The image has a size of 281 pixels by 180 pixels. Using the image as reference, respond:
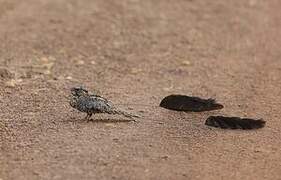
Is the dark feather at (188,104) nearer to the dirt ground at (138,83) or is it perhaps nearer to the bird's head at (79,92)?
the dirt ground at (138,83)

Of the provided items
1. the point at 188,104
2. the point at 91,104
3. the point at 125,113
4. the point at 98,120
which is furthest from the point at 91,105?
the point at 188,104

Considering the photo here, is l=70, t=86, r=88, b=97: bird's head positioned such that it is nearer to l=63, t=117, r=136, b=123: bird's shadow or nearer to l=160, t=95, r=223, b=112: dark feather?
l=63, t=117, r=136, b=123: bird's shadow

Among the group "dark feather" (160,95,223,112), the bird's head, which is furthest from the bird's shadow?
"dark feather" (160,95,223,112)

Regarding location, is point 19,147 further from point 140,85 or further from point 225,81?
point 225,81

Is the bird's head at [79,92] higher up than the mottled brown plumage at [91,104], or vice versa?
the bird's head at [79,92]

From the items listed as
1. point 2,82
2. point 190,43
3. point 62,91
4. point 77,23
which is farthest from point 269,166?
point 77,23

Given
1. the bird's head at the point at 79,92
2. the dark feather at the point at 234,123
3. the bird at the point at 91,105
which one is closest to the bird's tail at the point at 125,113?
the bird at the point at 91,105
